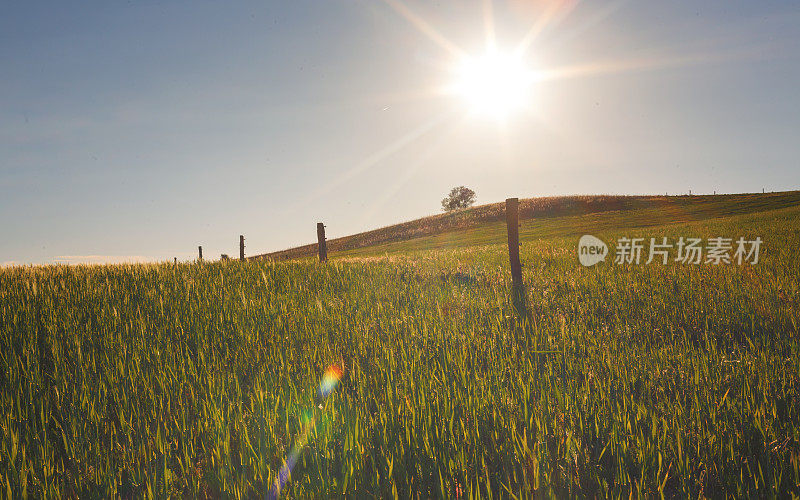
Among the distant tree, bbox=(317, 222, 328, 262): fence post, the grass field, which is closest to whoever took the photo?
the grass field

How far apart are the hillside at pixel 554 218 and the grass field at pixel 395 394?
29884 mm

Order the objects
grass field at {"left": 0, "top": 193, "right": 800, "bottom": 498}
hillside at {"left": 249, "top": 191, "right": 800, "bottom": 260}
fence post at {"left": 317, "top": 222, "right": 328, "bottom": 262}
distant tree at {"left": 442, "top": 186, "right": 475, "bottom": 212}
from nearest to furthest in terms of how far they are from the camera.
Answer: grass field at {"left": 0, "top": 193, "right": 800, "bottom": 498}, fence post at {"left": 317, "top": 222, "right": 328, "bottom": 262}, hillside at {"left": 249, "top": 191, "right": 800, "bottom": 260}, distant tree at {"left": 442, "top": 186, "right": 475, "bottom": 212}

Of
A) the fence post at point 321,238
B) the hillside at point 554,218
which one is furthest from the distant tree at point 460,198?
the fence post at point 321,238

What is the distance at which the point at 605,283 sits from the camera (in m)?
9.94

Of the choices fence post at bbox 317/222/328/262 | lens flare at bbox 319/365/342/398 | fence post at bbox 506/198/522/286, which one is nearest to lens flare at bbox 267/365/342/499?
lens flare at bbox 319/365/342/398

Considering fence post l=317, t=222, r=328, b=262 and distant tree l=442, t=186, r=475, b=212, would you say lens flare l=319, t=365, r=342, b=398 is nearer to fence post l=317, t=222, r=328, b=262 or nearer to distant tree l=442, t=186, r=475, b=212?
fence post l=317, t=222, r=328, b=262

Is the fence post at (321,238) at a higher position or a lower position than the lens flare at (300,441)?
higher

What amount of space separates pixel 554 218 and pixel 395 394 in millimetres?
48981

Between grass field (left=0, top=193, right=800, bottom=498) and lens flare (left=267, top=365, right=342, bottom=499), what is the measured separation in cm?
5

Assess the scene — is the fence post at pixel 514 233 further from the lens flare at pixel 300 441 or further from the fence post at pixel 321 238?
the fence post at pixel 321 238

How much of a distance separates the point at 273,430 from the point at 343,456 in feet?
2.31

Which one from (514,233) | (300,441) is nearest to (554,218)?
(514,233)

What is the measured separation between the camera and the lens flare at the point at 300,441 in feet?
7.83

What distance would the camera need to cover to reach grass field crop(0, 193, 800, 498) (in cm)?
258
